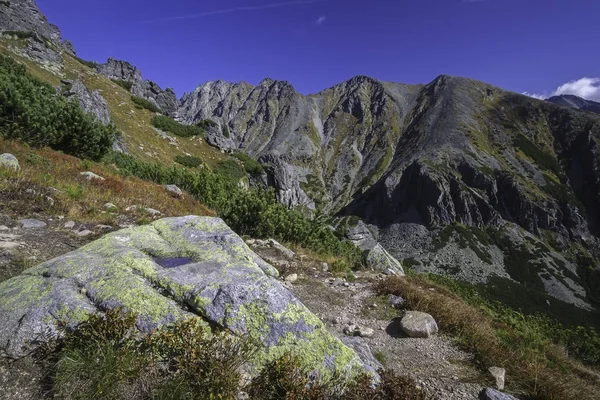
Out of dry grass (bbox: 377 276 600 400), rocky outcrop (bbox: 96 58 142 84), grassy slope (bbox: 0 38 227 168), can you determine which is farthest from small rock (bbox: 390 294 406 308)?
rocky outcrop (bbox: 96 58 142 84)

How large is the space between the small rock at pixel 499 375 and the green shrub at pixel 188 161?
41623mm

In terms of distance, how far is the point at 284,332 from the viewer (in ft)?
14.6

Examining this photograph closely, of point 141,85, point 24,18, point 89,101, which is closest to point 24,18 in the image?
point 24,18

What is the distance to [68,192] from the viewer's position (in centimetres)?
1101

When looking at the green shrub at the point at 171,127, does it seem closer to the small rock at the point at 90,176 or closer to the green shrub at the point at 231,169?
the green shrub at the point at 231,169

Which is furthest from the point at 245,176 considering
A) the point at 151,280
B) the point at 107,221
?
the point at 151,280

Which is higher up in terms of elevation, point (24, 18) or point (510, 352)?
point (24, 18)

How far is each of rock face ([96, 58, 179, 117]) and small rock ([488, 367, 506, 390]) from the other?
260ft

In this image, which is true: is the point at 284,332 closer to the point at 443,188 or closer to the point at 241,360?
the point at 241,360

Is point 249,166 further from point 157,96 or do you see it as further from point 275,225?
point 157,96

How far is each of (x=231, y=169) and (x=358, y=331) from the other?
44062mm

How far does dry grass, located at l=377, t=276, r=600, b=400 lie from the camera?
5051 millimetres

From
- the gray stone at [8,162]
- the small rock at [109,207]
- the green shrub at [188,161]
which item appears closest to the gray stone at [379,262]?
the small rock at [109,207]

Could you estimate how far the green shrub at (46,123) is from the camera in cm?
1465
